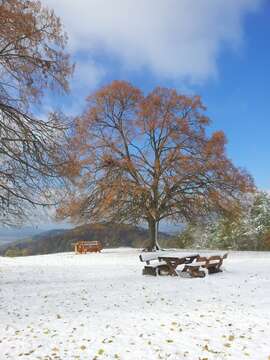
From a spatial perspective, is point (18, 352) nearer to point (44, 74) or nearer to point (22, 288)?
point (22, 288)

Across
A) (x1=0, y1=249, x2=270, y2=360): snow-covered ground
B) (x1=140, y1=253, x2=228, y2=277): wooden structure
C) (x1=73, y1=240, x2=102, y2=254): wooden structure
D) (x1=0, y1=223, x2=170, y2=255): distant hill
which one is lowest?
(x1=0, y1=249, x2=270, y2=360): snow-covered ground

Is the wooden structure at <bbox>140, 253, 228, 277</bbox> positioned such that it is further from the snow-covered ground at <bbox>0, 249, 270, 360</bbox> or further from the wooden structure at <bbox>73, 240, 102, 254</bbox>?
the wooden structure at <bbox>73, 240, 102, 254</bbox>

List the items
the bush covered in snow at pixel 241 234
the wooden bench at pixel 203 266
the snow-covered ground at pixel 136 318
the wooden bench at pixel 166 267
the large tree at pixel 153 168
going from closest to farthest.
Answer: the snow-covered ground at pixel 136 318, the wooden bench at pixel 203 266, the wooden bench at pixel 166 267, the large tree at pixel 153 168, the bush covered in snow at pixel 241 234

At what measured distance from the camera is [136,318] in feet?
25.3

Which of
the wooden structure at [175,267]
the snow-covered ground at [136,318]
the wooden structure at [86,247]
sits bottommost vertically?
the snow-covered ground at [136,318]

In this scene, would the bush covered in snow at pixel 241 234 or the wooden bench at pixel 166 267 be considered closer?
the wooden bench at pixel 166 267

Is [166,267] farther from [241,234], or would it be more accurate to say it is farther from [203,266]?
[241,234]

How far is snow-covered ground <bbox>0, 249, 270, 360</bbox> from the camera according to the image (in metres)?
6.09

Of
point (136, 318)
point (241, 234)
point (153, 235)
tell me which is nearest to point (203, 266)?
point (136, 318)

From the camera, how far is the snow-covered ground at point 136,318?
20.0ft

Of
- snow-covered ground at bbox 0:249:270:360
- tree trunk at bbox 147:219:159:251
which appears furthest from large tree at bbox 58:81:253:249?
snow-covered ground at bbox 0:249:270:360

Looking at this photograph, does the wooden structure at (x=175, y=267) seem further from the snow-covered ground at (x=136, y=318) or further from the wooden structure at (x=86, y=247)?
the wooden structure at (x=86, y=247)

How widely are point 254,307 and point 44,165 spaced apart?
6.70 m

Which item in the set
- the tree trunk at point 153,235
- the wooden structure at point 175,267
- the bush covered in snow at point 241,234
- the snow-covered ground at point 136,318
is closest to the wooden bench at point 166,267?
the wooden structure at point 175,267
